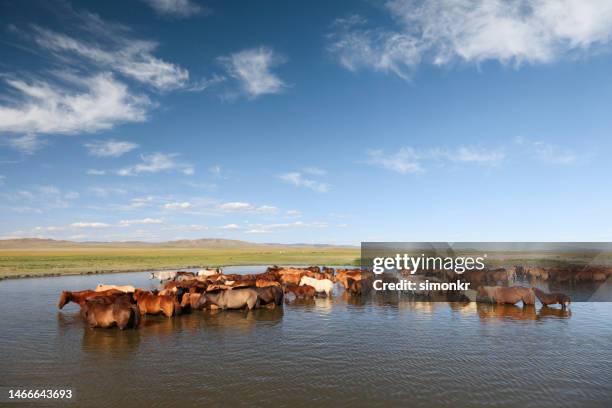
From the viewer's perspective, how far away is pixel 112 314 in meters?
12.2

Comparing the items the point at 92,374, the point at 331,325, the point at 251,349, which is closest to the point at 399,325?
the point at 331,325

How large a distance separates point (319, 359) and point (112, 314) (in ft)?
23.5

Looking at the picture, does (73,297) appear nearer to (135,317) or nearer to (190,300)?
(190,300)

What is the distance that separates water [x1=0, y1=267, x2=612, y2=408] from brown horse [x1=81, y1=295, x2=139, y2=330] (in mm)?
313

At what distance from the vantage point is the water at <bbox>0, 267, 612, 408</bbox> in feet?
24.3

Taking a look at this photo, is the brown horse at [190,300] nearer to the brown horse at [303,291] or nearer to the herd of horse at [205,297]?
the herd of horse at [205,297]

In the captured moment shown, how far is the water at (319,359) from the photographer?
291 inches

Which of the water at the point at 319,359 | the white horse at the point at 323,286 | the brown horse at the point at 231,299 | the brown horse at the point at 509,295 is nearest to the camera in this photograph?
the water at the point at 319,359

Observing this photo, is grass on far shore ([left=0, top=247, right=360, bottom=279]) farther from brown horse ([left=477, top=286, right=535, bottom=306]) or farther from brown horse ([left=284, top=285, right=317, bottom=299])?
brown horse ([left=477, top=286, right=535, bottom=306])

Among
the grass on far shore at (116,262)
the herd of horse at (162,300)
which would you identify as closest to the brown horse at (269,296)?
the herd of horse at (162,300)

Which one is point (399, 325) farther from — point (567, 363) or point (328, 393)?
point (328, 393)

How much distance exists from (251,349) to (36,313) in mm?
10462

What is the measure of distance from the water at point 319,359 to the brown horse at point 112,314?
0.31 metres

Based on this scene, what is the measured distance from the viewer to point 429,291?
21.3m
